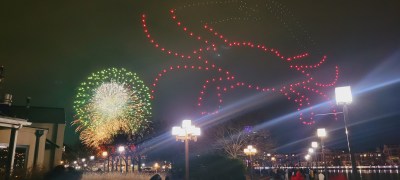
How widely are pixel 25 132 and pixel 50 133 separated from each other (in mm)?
11669

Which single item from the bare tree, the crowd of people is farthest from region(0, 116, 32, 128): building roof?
the bare tree

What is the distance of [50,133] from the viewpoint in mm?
34062

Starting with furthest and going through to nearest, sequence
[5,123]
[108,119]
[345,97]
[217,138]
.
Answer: [217,138] < [108,119] < [5,123] < [345,97]

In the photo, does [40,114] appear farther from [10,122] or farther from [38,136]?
[10,122]

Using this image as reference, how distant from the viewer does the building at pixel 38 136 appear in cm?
2305

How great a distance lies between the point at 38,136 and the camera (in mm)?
24125

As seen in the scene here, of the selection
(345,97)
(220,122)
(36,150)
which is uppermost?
(220,122)

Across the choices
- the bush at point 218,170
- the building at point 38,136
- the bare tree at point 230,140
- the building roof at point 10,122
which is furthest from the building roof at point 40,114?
the bare tree at point 230,140

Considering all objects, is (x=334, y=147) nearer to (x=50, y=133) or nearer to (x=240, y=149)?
(x=240, y=149)

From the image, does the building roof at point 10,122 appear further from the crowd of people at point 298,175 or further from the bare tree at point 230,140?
the bare tree at point 230,140

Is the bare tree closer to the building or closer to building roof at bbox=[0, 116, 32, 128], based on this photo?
the building

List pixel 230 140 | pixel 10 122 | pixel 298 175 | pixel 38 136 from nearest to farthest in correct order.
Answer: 1. pixel 10 122
2. pixel 298 175
3. pixel 38 136
4. pixel 230 140

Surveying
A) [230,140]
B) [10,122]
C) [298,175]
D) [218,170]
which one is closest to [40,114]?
[10,122]

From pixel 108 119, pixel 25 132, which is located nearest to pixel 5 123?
pixel 25 132
